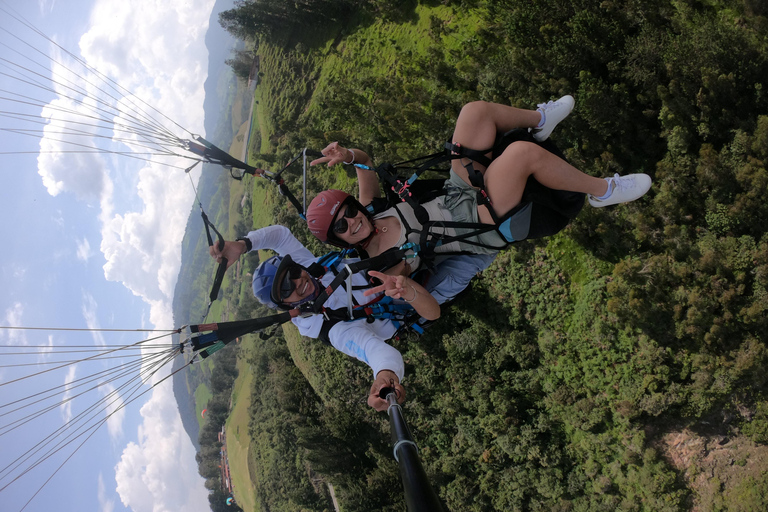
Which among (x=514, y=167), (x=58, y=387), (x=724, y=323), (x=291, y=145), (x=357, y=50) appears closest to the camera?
(x=514, y=167)

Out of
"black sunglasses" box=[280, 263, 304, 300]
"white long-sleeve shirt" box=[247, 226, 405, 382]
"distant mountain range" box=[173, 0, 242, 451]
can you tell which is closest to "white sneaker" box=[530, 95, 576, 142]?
"white long-sleeve shirt" box=[247, 226, 405, 382]

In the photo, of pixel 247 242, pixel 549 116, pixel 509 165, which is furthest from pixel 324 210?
pixel 549 116

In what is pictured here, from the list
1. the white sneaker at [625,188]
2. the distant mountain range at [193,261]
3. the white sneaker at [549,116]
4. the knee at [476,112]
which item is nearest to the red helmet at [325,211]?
the knee at [476,112]

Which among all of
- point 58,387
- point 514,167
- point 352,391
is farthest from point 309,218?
point 352,391

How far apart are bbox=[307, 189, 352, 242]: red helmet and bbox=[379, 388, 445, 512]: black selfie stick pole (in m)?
1.98

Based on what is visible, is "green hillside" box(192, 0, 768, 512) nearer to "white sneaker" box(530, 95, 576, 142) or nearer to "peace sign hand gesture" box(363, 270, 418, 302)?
"white sneaker" box(530, 95, 576, 142)

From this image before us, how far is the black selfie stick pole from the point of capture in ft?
5.81

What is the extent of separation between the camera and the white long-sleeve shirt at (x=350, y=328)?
3777 mm

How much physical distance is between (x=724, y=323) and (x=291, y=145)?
21714 millimetres

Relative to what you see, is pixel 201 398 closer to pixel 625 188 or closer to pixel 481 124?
pixel 481 124

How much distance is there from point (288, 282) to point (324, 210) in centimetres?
90

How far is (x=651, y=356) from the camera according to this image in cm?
967

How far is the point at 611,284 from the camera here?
9977 millimetres

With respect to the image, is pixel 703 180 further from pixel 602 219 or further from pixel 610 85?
pixel 610 85
